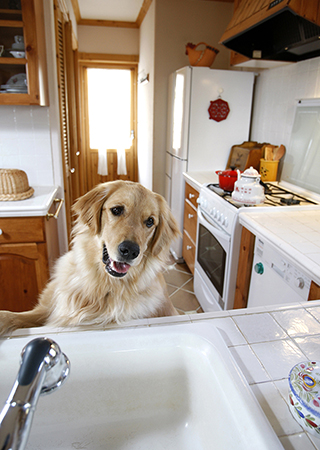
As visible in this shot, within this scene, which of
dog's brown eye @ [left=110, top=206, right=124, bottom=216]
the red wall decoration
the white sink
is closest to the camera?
the white sink

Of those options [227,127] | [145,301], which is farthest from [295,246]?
[227,127]

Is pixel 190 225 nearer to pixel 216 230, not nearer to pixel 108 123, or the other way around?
pixel 216 230

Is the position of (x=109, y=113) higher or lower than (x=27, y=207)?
higher

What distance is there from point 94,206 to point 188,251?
2.19 metres

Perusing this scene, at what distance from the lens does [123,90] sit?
19.5 ft

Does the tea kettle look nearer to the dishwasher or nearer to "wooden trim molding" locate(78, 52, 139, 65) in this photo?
the dishwasher

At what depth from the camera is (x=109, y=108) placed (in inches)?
235

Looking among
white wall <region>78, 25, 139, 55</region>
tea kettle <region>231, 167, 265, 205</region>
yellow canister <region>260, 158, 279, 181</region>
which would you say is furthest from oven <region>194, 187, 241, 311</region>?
white wall <region>78, 25, 139, 55</region>

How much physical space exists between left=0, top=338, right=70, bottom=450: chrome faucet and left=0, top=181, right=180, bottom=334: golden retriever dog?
49 centimetres

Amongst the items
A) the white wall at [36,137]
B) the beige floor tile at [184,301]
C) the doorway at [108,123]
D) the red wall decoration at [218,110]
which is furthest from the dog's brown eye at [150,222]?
the doorway at [108,123]

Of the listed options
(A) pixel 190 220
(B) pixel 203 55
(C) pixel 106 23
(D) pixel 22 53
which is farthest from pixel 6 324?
(C) pixel 106 23

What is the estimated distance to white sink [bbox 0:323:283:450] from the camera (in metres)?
0.75

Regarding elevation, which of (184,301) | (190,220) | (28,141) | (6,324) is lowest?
(184,301)

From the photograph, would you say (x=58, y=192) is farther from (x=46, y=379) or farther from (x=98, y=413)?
(x=46, y=379)
